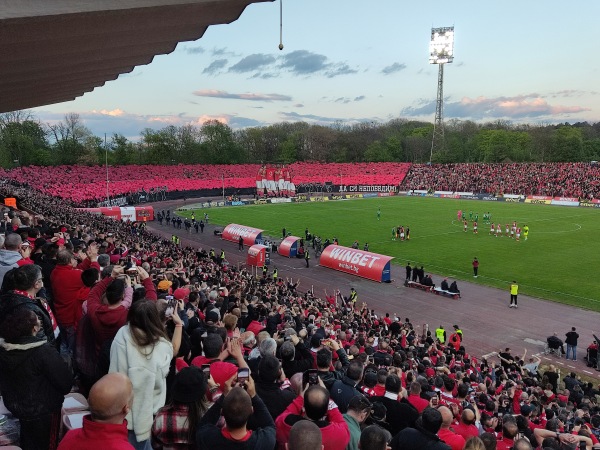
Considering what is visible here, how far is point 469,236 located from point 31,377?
37630 millimetres

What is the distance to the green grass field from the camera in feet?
85.0

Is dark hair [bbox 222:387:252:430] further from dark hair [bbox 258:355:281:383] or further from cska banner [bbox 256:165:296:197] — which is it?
cska banner [bbox 256:165:296:197]

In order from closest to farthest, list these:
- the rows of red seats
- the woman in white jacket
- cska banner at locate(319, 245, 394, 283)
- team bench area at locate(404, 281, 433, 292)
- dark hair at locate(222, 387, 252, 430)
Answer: dark hair at locate(222, 387, 252, 430), the woman in white jacket, team bench area at locate(404, 281, 433, 292), cska banner at locate(319, 245, 394, 283), the rows of red seats

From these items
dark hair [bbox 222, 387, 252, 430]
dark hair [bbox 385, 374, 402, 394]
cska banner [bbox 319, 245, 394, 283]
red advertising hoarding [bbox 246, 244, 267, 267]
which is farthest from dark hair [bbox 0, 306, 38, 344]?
red advertising hoarding [bbox 246, 244, 267, 267]

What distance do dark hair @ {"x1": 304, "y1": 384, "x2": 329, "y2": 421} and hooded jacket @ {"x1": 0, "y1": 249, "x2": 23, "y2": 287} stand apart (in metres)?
4.58

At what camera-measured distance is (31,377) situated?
12.3 feet

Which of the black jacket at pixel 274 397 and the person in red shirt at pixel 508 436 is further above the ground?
the black jacket at pixel 274 397

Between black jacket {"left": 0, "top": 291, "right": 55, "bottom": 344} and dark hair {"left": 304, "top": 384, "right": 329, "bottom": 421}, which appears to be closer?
dark hair {"left": 304, "top": 384, "right": 329, "bottom": 421}

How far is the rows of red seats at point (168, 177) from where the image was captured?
199 feet

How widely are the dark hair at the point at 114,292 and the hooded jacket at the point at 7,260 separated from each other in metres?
2.25

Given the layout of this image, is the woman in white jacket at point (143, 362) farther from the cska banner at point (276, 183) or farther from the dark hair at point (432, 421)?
the cska banner at point (276, 183)

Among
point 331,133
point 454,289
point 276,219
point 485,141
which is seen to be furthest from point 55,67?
point 331,133

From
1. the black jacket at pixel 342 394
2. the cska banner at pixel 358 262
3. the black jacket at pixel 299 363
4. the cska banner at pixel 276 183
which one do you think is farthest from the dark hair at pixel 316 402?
the cska banner at pixel 276 183

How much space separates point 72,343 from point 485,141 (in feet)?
376
